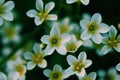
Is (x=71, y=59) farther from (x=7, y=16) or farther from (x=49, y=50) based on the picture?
(x=7, y=16)

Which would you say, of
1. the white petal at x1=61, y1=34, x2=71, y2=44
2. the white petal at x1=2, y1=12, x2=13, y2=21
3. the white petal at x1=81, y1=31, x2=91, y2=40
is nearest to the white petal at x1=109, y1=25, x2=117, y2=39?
the white petal at x1=81, y1=31, x2=91, y2=40

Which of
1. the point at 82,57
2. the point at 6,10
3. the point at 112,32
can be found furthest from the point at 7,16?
the point at 112,32

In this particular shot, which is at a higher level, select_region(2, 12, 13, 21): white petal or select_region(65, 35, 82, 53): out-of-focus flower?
select_region(2, 12, 13, 21): white petal

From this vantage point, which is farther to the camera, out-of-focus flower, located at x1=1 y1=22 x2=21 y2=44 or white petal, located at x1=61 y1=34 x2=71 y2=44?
out-of-focus flower, located at x1=1 y1=22 x2=21 y2=44

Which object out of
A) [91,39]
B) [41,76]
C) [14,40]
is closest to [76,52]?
[91,39]

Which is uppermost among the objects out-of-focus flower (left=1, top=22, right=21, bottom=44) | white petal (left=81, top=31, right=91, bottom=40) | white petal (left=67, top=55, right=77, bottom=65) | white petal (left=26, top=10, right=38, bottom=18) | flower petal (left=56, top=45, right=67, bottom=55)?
white petal (left=26, top=10, right=38, bottom=18)

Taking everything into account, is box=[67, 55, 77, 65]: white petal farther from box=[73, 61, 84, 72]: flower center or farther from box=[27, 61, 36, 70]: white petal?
box=[27, 61, 36, 70]: white petal
